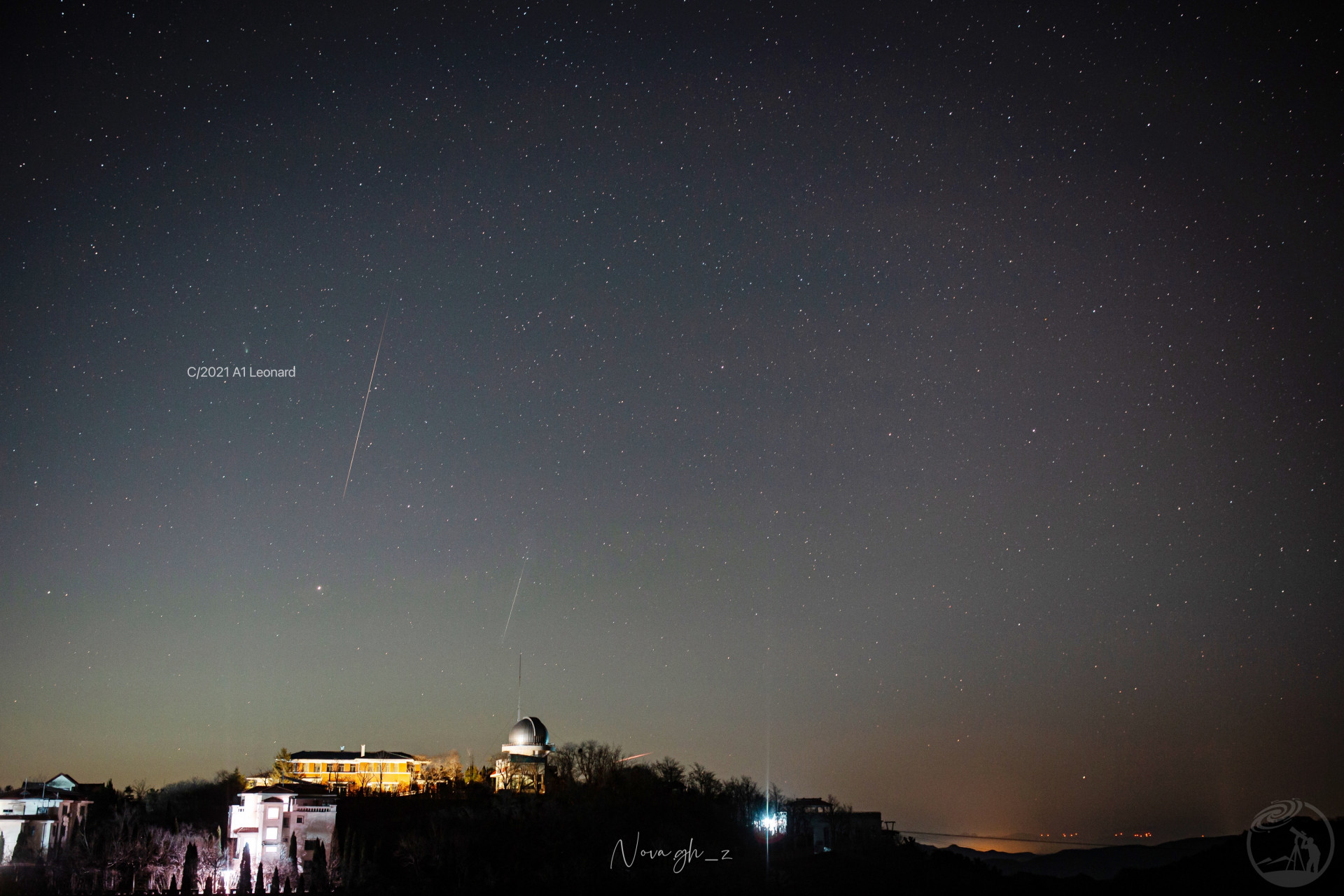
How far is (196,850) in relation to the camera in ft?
192

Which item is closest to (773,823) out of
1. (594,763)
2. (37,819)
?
(594,763)

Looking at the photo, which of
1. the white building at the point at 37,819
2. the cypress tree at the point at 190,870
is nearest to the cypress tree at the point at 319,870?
the cypress tree at the point at 190,870

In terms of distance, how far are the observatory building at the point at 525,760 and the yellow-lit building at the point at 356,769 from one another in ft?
35.8

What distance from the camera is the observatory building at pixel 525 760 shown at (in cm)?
8631

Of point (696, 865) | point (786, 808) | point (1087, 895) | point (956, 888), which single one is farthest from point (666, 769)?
point (1087, 895)

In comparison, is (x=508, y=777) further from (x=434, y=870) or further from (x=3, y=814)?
(x=3, y=814)

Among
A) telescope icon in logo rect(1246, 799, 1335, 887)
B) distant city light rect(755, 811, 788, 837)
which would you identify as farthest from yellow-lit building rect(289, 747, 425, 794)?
telescope icon in logo rect(1246, 799, 1335, 887)

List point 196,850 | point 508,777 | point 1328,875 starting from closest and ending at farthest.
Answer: point 196,850 < point 1328,875 < point 508,777

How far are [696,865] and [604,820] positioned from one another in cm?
755

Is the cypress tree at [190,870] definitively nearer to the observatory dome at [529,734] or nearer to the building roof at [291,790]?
the building roof at [291,790]

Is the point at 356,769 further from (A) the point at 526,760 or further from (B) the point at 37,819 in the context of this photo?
(B) the point at 37,819

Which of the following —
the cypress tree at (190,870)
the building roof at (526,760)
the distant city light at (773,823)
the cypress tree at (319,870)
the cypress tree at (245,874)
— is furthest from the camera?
the building roof at (526,760)

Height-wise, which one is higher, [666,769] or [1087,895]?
[666,769]

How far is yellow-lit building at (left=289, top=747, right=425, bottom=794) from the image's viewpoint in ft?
339
